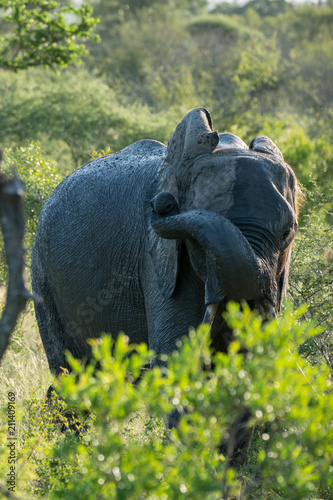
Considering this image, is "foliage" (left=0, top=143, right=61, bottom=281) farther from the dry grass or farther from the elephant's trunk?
the elephant's trunk

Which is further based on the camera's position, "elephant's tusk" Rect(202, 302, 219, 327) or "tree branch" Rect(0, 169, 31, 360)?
"elephant's tusk" Rect(202, 302, 219, 327)

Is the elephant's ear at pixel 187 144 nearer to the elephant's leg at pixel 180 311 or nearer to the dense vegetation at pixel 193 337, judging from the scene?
the elephant's leg at pixel 180 311

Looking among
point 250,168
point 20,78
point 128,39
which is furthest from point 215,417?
point 128,39

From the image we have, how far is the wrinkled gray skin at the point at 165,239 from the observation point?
2881mm

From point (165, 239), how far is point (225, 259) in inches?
33.3

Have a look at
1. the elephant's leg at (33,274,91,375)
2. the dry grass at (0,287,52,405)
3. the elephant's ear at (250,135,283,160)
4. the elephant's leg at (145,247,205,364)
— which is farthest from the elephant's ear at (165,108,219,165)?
the dry grass at (0,287,52,405)

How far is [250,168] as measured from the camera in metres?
3.12

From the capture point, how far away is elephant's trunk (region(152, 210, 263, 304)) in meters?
2.71

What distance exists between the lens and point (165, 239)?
11.5 feet

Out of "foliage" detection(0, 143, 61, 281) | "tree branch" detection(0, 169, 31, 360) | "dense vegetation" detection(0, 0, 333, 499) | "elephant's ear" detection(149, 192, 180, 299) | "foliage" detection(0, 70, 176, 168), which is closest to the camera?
"tree branch" detection(0, 169, 31, 360)

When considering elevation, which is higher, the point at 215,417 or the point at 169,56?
the point at 215,417

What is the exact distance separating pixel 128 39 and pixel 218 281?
920 inches

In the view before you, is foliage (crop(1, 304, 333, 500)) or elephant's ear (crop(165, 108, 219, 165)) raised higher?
elephant's ear (crop(165, 108, 219, 165))

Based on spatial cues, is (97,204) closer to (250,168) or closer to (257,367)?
(250,168)
